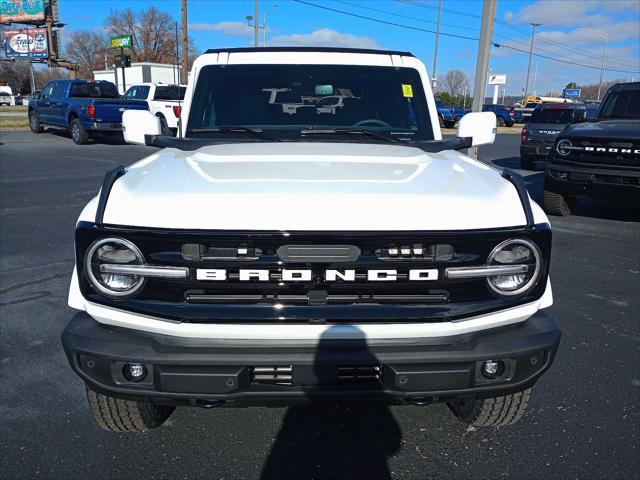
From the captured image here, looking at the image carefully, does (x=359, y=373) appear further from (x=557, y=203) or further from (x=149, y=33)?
(x=149, y=33)

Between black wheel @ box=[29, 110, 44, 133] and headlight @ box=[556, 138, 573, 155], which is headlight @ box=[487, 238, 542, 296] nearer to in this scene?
headlight @ box=[556, 138, 573, 155]

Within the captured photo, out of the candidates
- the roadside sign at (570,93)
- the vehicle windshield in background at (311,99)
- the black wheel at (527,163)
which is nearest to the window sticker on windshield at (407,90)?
the vehicle windshield in background at (311,99)

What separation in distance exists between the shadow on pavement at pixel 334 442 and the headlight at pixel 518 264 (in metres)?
0.64

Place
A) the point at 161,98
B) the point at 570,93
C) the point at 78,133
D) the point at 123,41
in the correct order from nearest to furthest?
the point at 78,133 < the point at 161,98 < the point at 123,41 < the point at 570,93

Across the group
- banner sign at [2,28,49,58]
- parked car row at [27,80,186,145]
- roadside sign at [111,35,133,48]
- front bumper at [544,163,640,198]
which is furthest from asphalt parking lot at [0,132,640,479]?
banner sign at [2,28,49,58]

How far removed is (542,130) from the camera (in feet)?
44.3

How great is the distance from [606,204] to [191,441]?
29.4 feet

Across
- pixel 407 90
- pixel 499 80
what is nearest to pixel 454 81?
pixel 499 80

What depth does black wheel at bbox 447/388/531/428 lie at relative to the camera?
2590 millimetres

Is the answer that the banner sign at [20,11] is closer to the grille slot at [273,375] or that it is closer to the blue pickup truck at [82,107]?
the blue pickup truck at [82,107]

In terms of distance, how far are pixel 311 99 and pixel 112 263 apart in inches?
76.9

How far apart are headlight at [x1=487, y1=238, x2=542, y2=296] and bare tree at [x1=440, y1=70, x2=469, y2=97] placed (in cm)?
8476

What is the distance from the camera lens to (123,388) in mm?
2090

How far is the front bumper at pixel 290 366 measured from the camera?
2.02 m
